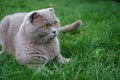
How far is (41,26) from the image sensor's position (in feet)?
9.78

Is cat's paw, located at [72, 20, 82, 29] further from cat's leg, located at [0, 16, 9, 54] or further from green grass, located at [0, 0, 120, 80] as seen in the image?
cat's leg, located at [0, 16, 9, 54]

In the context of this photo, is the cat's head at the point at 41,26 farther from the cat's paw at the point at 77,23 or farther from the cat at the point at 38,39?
the cat's paw at the point at 77,23

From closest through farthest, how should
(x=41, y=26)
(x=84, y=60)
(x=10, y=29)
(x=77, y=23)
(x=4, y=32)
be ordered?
(x=41, y=26), (x=84, y=60), (x=10, y=29), (x=4, y=32), (x=77, y=23)

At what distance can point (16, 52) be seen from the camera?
3287 millimetres

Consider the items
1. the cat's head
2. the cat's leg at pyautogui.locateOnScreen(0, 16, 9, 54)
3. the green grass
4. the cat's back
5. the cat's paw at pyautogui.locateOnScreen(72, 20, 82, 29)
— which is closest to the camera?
the green grass

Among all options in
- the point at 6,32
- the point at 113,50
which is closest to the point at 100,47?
the point at 113,50

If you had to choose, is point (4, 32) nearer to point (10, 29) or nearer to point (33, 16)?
point (10, 29)

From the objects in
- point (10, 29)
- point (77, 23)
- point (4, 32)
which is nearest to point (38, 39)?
point (10, 29)

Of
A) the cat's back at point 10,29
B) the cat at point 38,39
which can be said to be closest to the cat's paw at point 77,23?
the cat's back at point 10,29

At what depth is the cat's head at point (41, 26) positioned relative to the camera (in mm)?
2980

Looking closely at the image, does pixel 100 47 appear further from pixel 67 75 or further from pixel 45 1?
pixel 45 1

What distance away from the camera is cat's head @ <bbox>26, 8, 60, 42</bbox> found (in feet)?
9.78

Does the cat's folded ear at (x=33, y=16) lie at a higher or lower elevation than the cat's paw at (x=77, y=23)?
higher

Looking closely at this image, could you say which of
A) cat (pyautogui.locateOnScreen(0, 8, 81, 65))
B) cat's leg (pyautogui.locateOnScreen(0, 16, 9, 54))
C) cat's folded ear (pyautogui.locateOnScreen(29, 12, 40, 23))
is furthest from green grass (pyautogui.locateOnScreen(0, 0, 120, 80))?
cat's folded ear (pyautogui.locateOnScreen(29, 12, 40, 23))
